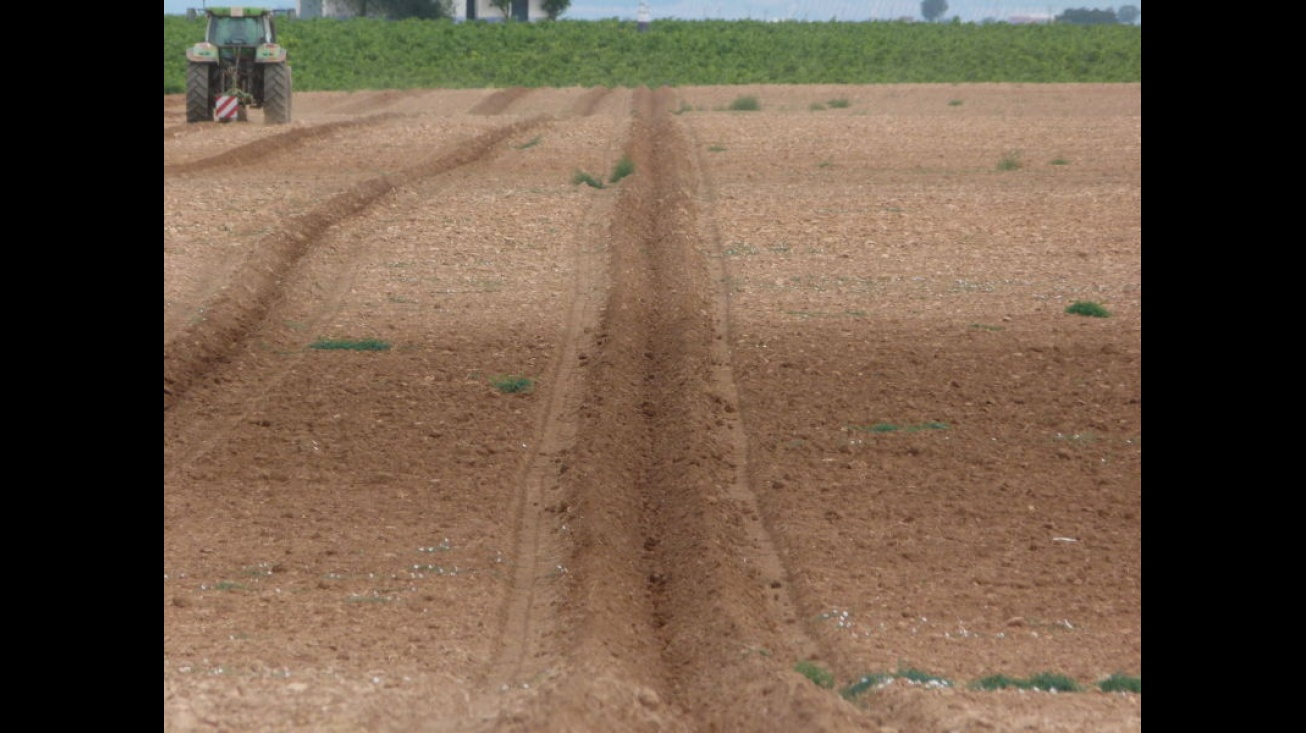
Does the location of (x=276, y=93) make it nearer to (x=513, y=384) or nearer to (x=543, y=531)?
(x=513, y=384)

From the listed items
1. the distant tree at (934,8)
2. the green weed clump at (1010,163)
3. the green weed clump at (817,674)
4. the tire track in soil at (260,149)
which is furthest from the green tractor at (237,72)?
the distant tree at (934,8)

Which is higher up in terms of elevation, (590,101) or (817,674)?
(590,101)

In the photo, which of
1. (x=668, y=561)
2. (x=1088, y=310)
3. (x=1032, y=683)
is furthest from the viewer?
(x=1088, y=310)

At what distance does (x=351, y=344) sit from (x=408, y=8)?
234ft

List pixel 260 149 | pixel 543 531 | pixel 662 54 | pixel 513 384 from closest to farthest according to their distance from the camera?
pixel 543 531 < pixel 513 384 < pixel 260 149 < pixel 662 54

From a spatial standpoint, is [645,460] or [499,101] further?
[499,101]

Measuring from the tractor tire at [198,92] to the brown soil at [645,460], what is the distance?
11.6 meters

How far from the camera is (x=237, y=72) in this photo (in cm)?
3078

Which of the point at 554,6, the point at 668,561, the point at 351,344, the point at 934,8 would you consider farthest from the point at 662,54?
the point at 934,8

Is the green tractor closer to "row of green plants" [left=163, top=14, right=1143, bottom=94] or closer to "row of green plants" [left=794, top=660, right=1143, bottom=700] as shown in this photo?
"row of green plants" [left=163, top=14, right=1143, bottom=94]

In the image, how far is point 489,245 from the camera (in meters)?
15.8

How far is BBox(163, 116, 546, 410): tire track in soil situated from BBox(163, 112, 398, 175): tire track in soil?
2922mm

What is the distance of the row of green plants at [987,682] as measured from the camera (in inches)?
223

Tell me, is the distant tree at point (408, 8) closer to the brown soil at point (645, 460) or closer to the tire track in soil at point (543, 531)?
the brown soil at point (645, 460)
